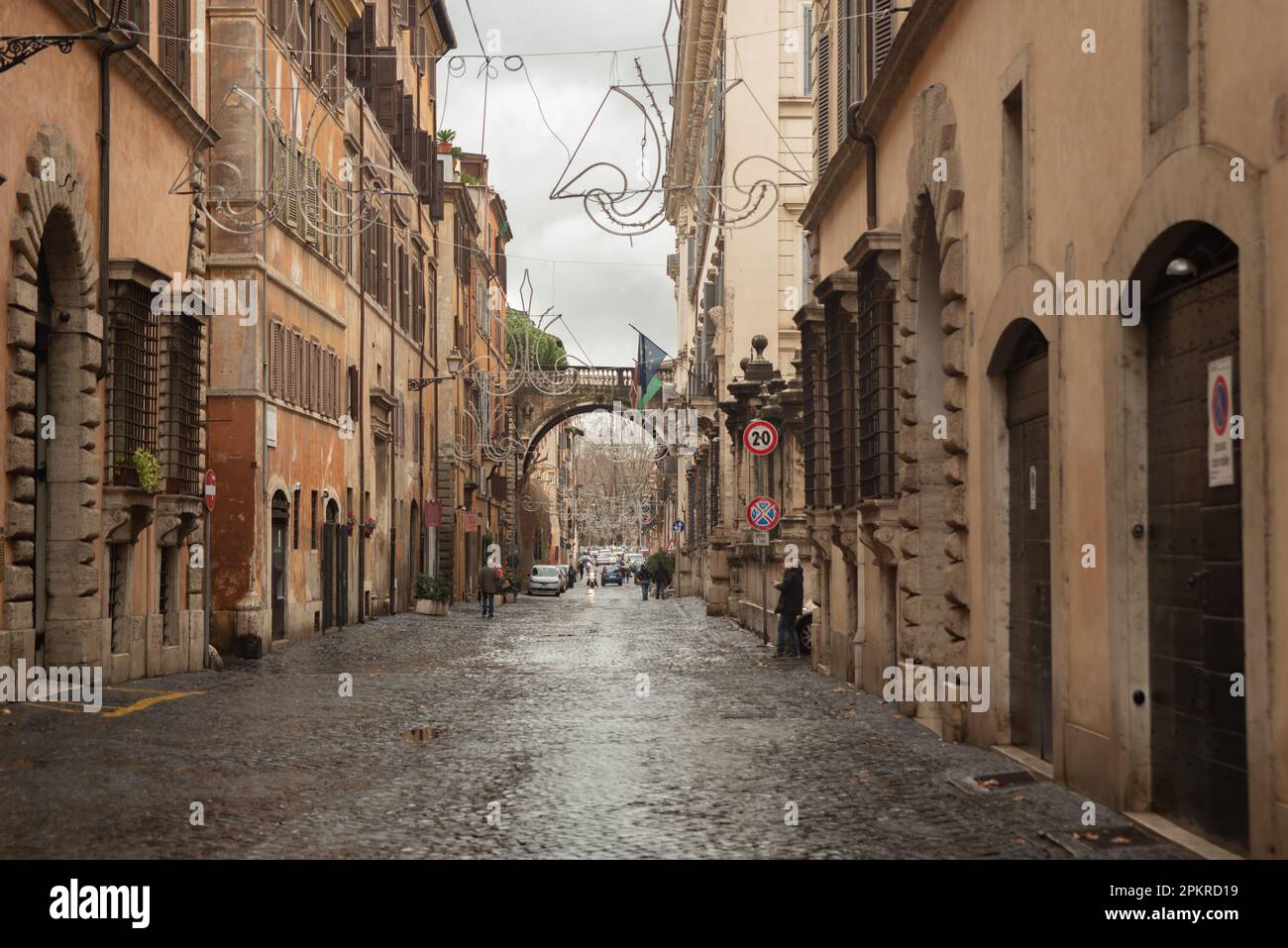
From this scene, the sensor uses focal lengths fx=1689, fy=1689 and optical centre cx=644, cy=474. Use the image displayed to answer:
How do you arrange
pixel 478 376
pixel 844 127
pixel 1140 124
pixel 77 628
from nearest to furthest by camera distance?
pixel 1140 124, pixel 77 628, pixel 844 127, pixel 478 376

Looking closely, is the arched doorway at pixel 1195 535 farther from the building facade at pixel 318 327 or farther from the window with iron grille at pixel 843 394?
the building facade at pixel 318 327

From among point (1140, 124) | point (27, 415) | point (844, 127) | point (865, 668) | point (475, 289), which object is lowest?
point (865, 668)

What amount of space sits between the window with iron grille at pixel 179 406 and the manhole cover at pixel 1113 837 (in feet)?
45.7

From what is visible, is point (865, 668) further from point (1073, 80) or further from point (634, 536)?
point (634, 536)

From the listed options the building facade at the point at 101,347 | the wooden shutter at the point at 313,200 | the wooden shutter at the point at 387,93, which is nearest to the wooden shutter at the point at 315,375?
the wooden shutter at the point at 313,200

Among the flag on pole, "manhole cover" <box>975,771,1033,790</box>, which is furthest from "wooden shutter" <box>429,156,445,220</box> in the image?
"manhole cover" <box>975,771,1033,790</box>

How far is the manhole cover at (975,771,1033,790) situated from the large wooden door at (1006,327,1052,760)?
0.65m

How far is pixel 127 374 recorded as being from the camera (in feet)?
59.9

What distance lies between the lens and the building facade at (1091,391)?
7.34 metres

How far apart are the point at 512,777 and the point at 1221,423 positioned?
5.24 m

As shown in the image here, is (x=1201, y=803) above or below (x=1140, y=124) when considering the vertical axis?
below

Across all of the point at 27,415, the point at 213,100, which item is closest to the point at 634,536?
the point at 213,100

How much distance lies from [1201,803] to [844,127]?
1453 cm

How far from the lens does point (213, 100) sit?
84.8 ft
